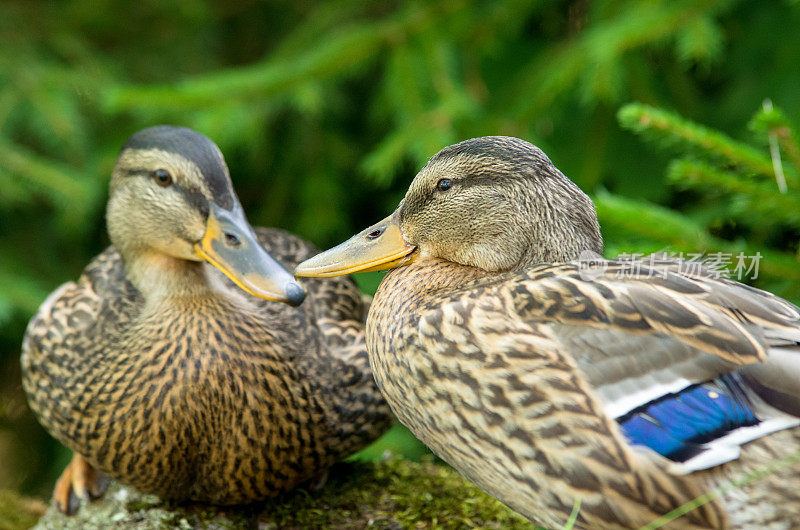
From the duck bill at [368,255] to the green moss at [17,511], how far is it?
167cm

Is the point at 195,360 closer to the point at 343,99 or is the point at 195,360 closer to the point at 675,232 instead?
the point at 675,232

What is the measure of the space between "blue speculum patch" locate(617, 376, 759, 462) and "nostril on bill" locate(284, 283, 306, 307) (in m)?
0.95

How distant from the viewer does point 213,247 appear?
257cm

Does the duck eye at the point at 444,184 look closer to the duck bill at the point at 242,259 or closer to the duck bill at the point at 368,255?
the duck bill at the point at 368,255

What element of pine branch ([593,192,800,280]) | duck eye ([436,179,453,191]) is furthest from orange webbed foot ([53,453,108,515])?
pine branch ([593,192,800,280])

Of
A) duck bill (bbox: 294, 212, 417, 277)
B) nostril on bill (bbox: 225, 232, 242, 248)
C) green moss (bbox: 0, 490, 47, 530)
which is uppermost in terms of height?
nostril on bill (bbox: 225, 232, 242, 248)

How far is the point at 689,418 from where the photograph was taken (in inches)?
70.4

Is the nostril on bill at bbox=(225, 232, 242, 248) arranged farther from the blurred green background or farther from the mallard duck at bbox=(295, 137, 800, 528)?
the blurred green background

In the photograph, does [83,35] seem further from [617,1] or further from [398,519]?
[398,519]

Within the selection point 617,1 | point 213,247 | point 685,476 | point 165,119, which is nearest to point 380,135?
point 165,119

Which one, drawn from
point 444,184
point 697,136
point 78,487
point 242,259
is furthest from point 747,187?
point 78,487

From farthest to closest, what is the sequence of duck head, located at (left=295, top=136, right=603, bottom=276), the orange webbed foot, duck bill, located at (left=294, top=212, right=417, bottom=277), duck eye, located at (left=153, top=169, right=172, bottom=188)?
the orange webbed foot < duck eye, located at (left=153, top=169, right=172, bottom=188) < duck bill, located at (left=294, top=212, right=417, bottom=277) < duck head, located at (left=295, top=136, right=603, bottom=276)

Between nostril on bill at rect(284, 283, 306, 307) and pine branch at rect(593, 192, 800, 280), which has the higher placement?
pine branch at rect(593, 192, 800, 280)

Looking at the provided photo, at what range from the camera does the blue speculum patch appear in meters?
1.77
